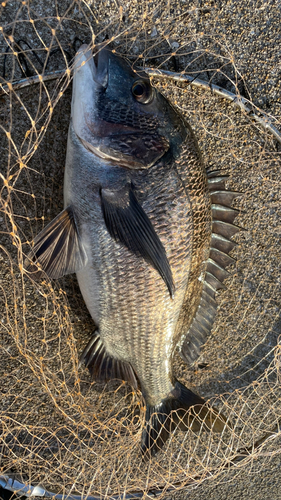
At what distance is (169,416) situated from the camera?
4.76 feet

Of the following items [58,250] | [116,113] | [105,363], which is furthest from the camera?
[105,363]

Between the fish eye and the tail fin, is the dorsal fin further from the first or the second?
the fish eye

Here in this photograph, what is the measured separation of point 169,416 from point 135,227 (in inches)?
35.7

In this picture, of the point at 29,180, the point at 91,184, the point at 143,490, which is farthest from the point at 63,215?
the point at 143,490

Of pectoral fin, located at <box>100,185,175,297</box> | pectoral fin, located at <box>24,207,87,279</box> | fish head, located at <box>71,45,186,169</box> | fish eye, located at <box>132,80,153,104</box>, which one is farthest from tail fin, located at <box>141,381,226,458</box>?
fish eye, located at <box>132,80,153,104</box>

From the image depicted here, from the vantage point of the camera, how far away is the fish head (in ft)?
3.60

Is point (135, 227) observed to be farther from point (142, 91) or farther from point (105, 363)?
point (105, 363)

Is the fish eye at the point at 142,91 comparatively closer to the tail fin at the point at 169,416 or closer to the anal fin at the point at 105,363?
the anal fin at the point at 105,363

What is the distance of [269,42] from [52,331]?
1.74m

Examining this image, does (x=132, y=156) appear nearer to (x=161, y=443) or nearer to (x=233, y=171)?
(x=233, y=171)

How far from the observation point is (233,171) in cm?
160

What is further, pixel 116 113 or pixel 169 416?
pixel 169 416

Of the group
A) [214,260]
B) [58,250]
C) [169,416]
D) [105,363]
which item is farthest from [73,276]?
[169,416]

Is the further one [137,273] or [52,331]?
[52,331]
